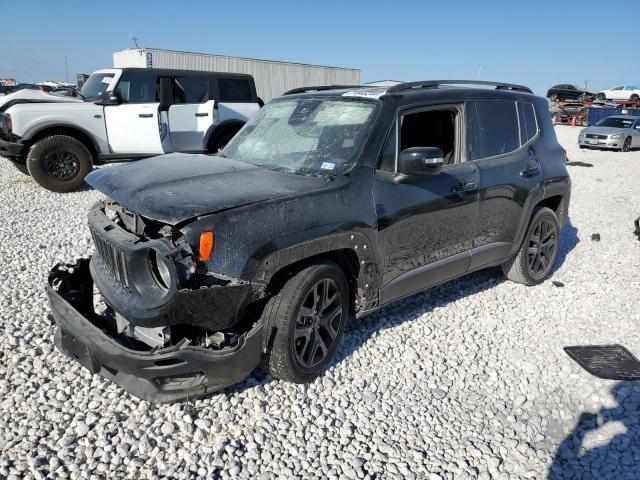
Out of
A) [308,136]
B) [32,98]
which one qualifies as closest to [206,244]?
[308,136]

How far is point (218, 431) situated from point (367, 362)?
1245mm

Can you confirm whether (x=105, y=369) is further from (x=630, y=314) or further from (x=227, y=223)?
(x=630, y=314)

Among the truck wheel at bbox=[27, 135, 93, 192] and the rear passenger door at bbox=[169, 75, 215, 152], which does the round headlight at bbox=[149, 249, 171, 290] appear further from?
the rear passenger door at bbox=[169, 75, 215, 152]

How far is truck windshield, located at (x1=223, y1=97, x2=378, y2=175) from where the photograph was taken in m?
3.45

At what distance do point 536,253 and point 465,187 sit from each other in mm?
1682

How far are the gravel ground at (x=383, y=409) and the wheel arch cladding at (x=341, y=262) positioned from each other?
0.60 meters

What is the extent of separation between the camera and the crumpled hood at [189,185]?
2.68m

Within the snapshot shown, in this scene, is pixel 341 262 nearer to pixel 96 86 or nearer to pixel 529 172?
pixel 529 172

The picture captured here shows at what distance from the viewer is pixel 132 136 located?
892cm

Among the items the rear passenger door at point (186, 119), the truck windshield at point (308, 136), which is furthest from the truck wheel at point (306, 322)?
the rear passenger door at point (186, 119)

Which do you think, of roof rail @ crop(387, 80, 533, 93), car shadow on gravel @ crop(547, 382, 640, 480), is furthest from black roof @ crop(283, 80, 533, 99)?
car shadow on gravel @ crop(547, 382, 640, 480)

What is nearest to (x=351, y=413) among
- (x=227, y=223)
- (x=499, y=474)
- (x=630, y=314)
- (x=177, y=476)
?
(x=499, y=474)

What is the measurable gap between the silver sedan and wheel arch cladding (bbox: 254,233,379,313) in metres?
19.4

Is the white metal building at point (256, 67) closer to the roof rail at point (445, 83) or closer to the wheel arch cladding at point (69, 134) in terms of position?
the wheel arch cladding at point (69, 134)
